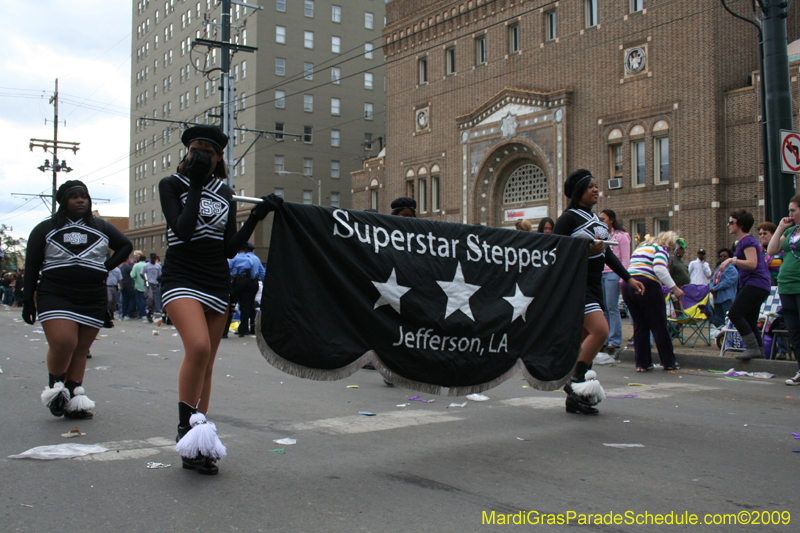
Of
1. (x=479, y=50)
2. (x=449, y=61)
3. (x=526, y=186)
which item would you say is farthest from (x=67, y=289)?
(x=449, y=61)

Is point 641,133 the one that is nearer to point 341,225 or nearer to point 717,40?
point 717,40

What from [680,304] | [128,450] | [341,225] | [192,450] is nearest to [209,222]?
[341,225]

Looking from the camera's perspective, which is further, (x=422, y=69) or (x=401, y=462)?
(x=422, y=69)

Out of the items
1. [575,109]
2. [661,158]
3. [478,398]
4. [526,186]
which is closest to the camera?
[478,398]

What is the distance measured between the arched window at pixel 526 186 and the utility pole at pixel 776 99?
2302 centimetres

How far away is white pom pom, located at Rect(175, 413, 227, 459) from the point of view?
3.96 meters

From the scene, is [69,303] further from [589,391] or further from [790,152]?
[790,152]

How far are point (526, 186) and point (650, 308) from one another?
26005 millimetres

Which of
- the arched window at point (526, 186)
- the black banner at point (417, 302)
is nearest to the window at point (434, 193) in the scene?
the arched window at point (526, 186)

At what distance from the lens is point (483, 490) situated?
389 cm

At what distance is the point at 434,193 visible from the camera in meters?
39.2

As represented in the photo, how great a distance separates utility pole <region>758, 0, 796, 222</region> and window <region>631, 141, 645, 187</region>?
1908 cm

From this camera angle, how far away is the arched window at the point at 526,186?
112 feet

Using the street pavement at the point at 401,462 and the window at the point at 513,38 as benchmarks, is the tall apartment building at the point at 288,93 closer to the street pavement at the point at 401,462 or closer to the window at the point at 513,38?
the window at the point at 513,38
